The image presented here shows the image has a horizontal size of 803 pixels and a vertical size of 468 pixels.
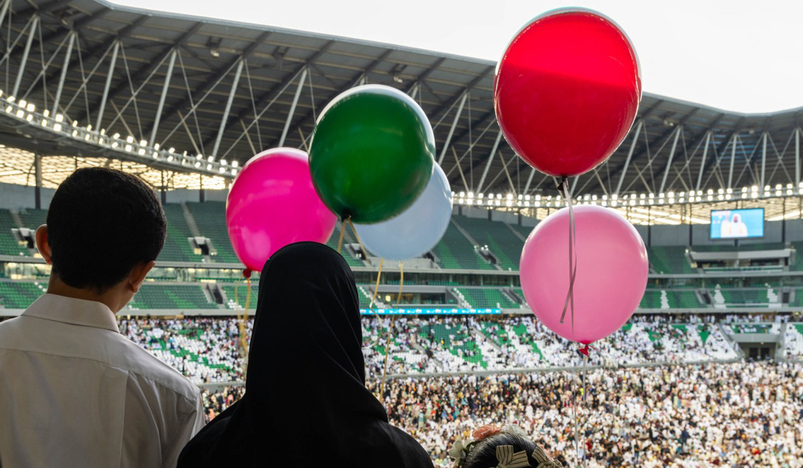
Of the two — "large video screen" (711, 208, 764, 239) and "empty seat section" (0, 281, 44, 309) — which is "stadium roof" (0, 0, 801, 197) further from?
Answer: "empty seat section" (0, 281, 44, 309)

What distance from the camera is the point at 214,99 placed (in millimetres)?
29469

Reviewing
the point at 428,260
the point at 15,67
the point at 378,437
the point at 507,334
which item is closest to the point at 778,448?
the point at 378,437

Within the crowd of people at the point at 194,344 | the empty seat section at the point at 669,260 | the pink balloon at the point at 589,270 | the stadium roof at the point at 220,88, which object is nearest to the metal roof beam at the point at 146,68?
the stadium roof at the point at 220,88

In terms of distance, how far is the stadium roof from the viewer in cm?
2300

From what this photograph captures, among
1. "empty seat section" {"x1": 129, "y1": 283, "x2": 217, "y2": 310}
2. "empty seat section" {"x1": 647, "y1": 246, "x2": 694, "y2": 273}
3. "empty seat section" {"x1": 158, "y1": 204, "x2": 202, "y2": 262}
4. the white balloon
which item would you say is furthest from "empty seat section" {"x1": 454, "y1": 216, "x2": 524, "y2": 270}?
the white balloon

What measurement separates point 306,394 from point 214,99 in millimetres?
29849

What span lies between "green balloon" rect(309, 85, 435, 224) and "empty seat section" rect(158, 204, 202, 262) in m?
28.2

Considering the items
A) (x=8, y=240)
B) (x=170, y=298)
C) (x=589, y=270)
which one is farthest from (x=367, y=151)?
(x=8, y=240)

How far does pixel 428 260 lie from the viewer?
36.3 meters

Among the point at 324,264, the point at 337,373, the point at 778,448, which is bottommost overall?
the point at 778,448

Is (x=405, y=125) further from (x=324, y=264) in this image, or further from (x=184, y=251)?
(x=184, y=251)

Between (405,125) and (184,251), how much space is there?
29.9 meters

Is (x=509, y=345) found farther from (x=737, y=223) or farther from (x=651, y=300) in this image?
(x=737, y=223)

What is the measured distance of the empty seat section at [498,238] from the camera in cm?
4009
